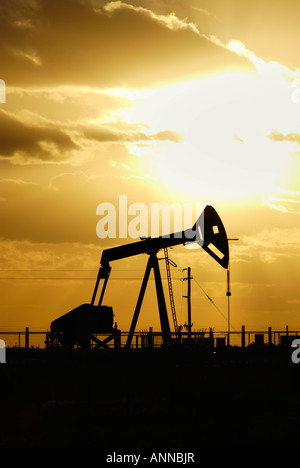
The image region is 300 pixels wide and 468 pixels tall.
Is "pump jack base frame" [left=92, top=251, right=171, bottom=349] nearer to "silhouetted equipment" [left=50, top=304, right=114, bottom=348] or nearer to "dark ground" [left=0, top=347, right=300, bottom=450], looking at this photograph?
"dark ground" [left=0, top=347, right=300, bottom=450]

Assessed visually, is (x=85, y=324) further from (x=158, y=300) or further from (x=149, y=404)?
(x=149, y=404)

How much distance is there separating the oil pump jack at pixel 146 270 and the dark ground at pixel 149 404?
9.25 ft

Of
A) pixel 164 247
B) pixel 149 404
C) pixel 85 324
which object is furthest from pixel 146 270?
pixel 149 404

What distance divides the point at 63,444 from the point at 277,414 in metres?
4.97

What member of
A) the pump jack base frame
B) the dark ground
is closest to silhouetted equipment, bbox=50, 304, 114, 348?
the pump jack base frame

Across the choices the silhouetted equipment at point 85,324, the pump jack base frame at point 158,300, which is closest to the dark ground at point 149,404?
the pump jack base frame at point 158,300

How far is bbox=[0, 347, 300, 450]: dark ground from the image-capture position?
1258 cm

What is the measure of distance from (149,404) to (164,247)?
12.9 meters

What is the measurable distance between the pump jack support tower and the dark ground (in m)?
2.28

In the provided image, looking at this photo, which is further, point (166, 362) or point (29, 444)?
point (166, 362)

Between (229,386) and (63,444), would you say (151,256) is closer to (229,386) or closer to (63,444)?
(229,386)
